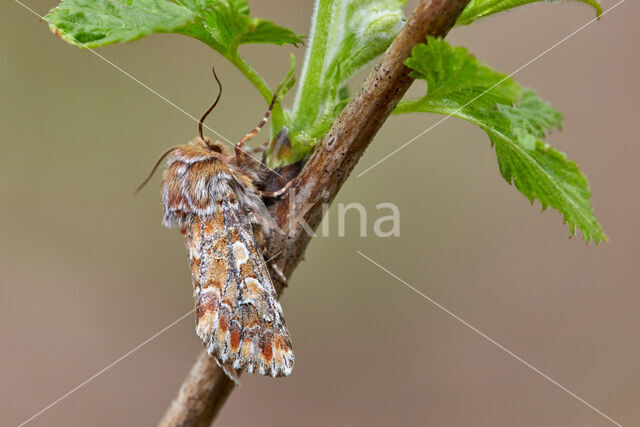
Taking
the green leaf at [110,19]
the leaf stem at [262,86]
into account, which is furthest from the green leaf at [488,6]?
the green leaf at [110,19]

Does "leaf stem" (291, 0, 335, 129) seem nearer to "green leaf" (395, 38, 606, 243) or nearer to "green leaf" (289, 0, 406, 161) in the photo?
"green leaf" (289, 0, 406, 161)

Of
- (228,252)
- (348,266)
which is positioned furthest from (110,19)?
(348,266)

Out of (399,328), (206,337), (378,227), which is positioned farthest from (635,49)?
(206,337)

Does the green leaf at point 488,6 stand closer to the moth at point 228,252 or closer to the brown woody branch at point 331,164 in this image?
the brown woody branch at point 331,164

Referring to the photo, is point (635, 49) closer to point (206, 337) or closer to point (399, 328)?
point (399, 328)

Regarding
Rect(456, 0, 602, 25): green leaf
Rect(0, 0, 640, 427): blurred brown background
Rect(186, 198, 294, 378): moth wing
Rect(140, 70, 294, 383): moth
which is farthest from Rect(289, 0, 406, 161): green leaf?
Rect(0, 0, 640, 427): blurred brown background

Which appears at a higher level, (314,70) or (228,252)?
(314,70)

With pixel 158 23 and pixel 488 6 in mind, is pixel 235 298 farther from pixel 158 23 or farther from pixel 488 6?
pixel 488 6
